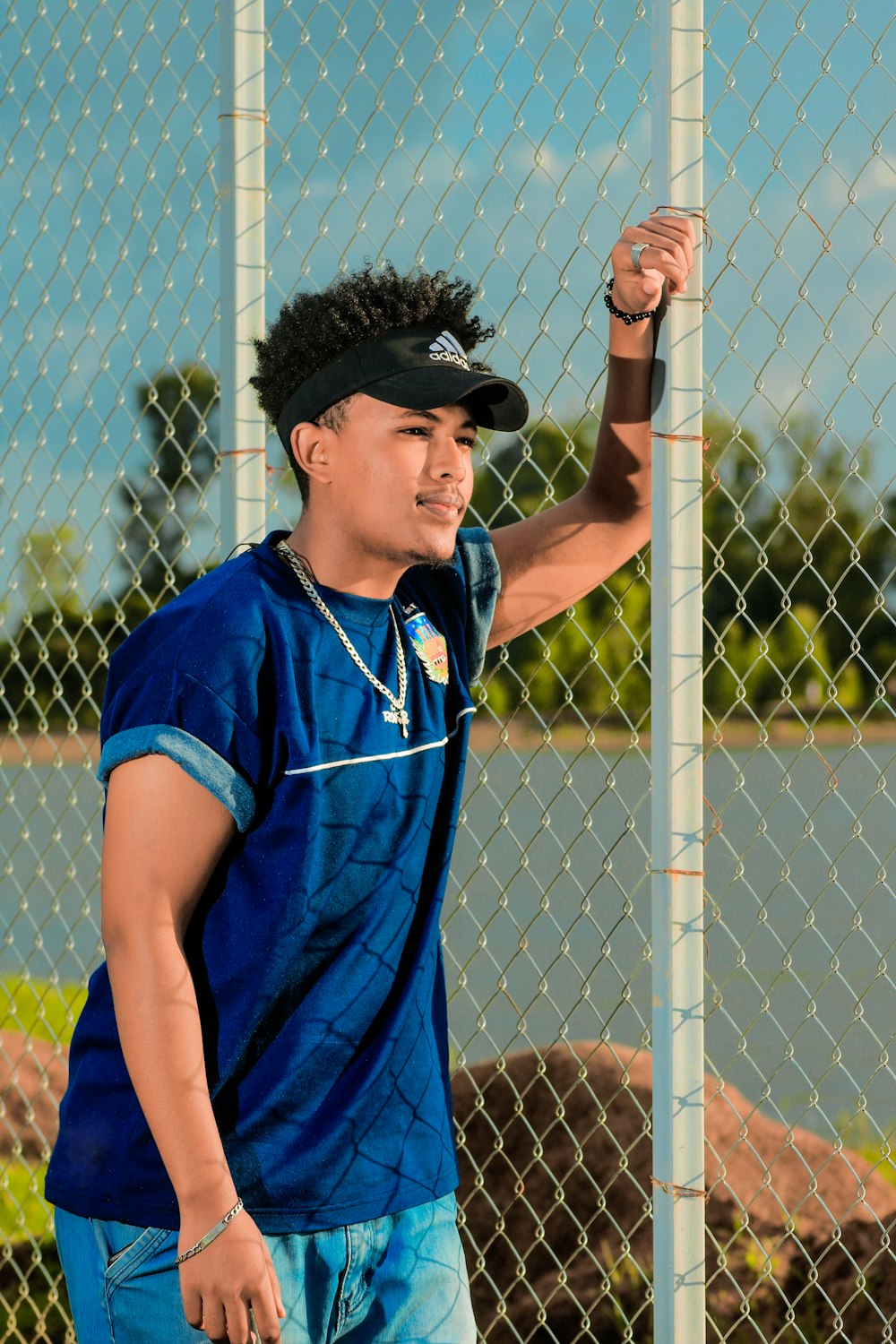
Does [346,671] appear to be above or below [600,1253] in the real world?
above

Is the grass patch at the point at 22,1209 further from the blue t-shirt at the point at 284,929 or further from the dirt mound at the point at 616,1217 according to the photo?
the blue t-shirt at the point at 284,929

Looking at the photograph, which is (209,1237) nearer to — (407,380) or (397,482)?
(397,482)

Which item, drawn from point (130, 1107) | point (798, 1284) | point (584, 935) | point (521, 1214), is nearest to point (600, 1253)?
point (521, 1214)

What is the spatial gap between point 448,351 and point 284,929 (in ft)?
2.46

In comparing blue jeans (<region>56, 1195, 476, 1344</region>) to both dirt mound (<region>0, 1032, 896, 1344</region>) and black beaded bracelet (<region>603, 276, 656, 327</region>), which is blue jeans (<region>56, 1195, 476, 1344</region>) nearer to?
black beaded bracelet (<region>603, 276, 656, 327</region>)

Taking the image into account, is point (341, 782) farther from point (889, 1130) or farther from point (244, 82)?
point (244, 82)

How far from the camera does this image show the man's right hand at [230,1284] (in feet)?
4.56

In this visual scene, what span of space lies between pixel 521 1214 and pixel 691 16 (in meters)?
3.24

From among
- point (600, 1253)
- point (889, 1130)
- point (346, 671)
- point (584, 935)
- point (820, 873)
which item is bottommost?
point (584, 935)

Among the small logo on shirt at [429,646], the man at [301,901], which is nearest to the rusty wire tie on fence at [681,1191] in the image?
A: the man at [301,901]

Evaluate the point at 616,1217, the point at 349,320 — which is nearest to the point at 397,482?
the point at 349,320

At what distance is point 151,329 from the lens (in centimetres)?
277

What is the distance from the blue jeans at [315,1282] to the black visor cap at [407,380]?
0.98 m

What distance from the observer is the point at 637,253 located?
1.79m
